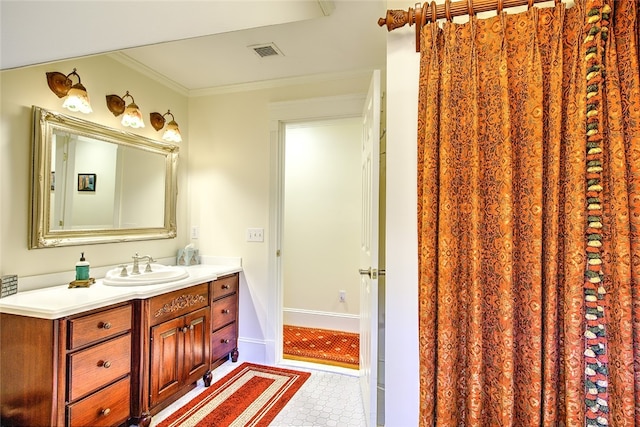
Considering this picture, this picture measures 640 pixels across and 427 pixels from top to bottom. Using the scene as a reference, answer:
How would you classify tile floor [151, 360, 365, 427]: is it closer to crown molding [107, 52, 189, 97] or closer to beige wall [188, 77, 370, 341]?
beige wall [188, 77, 370, 341]

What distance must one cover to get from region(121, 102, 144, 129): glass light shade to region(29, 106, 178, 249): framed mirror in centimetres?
8

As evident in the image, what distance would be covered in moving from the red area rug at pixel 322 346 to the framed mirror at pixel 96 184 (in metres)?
1.44

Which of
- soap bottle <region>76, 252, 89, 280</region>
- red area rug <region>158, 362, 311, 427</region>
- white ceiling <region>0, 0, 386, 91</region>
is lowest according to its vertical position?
red area rug <region>158, 362, 311, 427</region>

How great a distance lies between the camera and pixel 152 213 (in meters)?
2.27

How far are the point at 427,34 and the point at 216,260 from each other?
2.15 meters

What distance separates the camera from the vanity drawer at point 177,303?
1623mm

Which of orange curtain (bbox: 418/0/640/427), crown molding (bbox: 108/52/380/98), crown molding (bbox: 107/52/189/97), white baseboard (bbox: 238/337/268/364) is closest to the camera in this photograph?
orange curtain (bbox: 418/0/640/427)

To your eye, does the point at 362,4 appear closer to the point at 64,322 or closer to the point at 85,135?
the point at 85,135

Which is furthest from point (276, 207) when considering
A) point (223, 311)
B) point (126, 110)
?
point (126, 110)

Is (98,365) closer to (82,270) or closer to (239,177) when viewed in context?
(82,270)

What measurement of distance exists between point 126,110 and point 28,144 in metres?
0.60

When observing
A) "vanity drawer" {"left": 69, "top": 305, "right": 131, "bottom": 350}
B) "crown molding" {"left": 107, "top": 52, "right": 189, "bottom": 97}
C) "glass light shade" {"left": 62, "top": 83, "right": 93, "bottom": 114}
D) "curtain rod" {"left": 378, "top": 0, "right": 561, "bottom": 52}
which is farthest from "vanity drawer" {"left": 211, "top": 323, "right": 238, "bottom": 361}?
"curtain rod" {"left": 378, "top": 0, "right": 561, "bottom": 52}

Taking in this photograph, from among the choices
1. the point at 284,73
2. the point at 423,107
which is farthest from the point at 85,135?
the point at 423,107

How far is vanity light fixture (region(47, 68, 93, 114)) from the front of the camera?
158cm
